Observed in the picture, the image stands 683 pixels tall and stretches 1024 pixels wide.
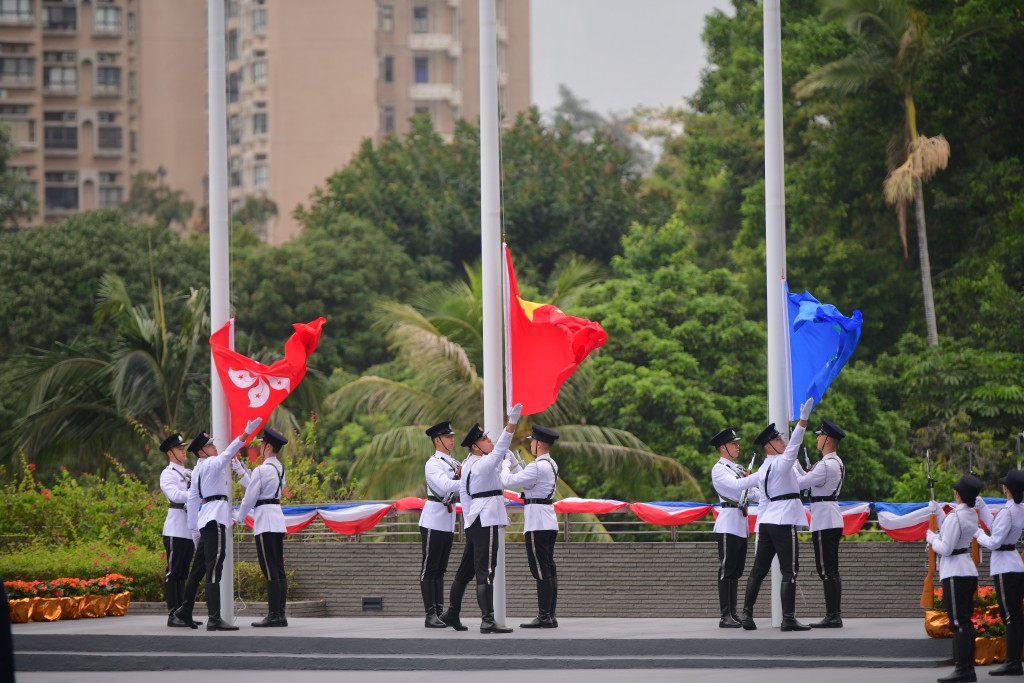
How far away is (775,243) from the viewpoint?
15.1 m

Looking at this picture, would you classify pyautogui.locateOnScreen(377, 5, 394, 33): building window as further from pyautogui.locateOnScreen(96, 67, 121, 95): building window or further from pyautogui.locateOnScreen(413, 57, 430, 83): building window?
pyautogui.locateOnScreen(96, 67, 121, 95): building window

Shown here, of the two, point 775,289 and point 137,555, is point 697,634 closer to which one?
point 775,289

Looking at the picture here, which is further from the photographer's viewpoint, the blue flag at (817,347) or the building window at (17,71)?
the building window at (17,71)

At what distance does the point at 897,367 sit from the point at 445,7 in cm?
5580

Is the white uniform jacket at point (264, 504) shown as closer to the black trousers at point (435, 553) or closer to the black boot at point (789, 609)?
the black trousers at point (435, 553)

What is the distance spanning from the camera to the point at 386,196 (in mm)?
46875

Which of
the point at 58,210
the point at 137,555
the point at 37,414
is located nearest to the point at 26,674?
the point at 137,555

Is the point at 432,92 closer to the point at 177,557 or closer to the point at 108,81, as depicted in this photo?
the point at 108,81

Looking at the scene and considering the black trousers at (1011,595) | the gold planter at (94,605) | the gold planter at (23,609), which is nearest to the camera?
the black trousers at (1011,595)

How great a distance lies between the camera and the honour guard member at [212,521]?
49.2 feet

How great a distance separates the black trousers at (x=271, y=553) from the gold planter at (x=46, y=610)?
2667 mm

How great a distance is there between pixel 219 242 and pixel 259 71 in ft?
198

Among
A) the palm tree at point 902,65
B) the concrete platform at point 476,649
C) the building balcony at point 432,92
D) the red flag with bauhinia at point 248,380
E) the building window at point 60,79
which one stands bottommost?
the concrete platform at point 476,649

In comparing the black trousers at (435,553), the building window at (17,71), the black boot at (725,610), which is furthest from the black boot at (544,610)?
the building window at (17,71)
